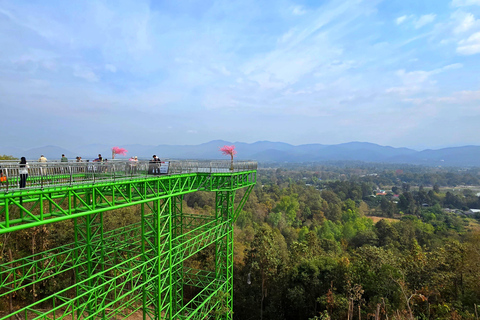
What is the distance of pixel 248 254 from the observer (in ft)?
75.2

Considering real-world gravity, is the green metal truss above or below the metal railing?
below

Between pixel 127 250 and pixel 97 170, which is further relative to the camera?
pixel 127 250

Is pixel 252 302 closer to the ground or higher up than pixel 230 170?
closer to the ground

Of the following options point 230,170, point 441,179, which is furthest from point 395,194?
point 230,170

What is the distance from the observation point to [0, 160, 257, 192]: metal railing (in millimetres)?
8031

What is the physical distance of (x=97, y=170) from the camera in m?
10.8

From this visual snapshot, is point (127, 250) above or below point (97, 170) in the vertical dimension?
below

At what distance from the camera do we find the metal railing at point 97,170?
26.3 feet

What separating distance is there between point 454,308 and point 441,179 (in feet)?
533

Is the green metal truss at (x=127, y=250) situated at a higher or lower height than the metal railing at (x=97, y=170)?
lower

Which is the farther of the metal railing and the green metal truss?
the green metal truss

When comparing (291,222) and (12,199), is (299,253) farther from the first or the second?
(291,222)

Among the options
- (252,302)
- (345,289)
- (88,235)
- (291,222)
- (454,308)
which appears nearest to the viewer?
(88,235)

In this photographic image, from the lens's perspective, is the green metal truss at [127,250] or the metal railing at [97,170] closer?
the metal railing at [97,170]
